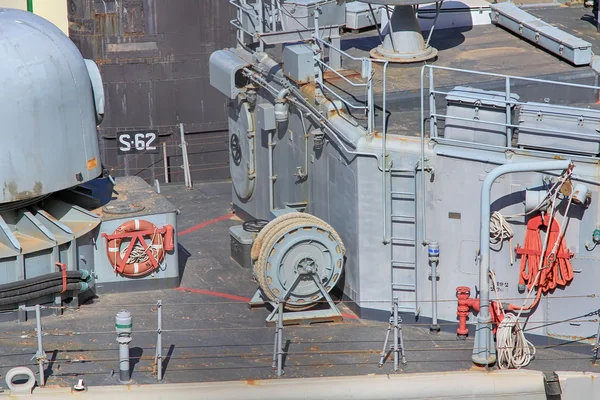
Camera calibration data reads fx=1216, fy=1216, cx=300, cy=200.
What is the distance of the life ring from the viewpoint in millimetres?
15133

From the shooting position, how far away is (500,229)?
13742mm

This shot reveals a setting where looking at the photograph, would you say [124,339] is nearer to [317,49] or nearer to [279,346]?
[279,346]

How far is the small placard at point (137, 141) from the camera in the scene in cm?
2198

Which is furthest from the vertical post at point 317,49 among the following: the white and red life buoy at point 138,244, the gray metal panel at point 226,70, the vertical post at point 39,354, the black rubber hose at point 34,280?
the vertical post at point 39,354

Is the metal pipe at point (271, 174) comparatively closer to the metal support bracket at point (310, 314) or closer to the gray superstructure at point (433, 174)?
the gray superstructure at point (433, 174)

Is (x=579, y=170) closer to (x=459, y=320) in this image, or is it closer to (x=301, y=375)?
(x=459, y=320)

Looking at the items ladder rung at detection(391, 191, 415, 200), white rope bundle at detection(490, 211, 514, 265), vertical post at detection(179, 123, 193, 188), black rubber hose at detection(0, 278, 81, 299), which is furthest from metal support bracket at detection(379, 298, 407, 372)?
vertical post at detection(179, 123, 193, 188)

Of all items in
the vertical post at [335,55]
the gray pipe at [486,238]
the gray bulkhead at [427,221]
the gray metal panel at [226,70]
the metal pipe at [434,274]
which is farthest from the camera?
the gray metal panel at [226,70]

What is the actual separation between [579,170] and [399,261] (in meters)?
2.45

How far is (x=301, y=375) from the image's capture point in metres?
13.1

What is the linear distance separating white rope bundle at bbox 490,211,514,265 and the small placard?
9.63 metres

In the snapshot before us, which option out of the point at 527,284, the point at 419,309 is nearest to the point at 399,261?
the point at 419,309

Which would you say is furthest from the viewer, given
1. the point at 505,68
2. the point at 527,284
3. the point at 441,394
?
the point at 505,68

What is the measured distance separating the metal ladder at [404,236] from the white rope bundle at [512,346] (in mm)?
1359
